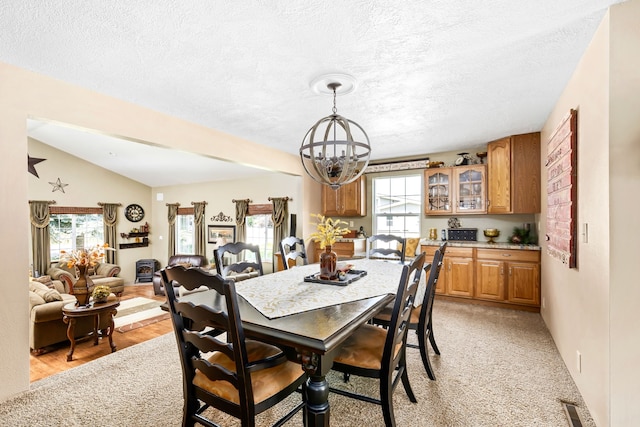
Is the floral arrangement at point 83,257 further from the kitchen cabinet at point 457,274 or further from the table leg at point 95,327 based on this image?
the kitchen cabinet at point 457,274

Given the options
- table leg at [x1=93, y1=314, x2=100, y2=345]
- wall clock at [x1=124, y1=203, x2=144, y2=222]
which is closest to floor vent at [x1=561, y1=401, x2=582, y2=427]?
table leg at [x1=93, y1=314, x2=100, y2=345]

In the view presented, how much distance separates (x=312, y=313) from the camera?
1.65 metres

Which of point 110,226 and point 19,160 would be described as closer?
point 19,160

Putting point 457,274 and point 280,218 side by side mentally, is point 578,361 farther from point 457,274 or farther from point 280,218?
point 280,218

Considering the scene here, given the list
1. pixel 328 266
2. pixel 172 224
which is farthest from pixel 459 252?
pixel 172 224

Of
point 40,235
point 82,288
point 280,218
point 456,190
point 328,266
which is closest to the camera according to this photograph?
point 328,266

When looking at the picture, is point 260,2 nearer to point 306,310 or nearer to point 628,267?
point 306,310

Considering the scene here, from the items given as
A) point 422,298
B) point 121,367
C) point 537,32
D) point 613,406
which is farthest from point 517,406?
point 121,367

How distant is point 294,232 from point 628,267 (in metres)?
4.75

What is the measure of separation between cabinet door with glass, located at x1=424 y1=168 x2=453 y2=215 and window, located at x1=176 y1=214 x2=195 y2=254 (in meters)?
6.66

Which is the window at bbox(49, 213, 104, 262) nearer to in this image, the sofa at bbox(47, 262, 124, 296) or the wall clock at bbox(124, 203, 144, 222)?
the sofa at bbox(47, 262, 124, 296)

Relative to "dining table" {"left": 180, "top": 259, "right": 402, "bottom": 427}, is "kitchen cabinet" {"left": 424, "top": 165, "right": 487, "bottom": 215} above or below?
above

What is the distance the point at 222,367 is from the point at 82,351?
134 inches

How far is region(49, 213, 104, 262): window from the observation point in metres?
7.37
